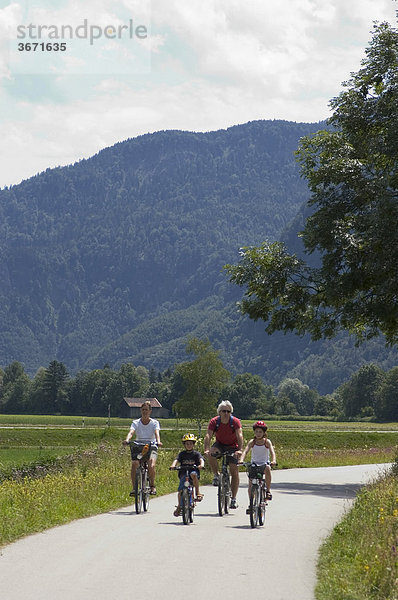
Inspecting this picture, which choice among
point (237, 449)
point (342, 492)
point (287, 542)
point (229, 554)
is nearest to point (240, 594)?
point (229, 554)

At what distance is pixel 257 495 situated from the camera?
46.0 feet

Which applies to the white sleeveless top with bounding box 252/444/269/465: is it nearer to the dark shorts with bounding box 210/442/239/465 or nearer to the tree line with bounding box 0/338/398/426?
the dark shorts with bounding box 210/442/239/465

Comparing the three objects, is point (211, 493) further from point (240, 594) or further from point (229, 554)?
point (240, 594)

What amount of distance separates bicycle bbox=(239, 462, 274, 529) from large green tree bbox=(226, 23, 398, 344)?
10.0 metres

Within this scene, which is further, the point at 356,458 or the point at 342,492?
the point at 356,458

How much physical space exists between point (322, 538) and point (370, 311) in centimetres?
1319

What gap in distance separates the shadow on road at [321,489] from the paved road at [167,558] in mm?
4666

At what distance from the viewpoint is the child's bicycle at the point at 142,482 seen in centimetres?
1567

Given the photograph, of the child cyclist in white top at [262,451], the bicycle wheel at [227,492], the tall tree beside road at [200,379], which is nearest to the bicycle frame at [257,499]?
the child cyclist in white top at [262,451]

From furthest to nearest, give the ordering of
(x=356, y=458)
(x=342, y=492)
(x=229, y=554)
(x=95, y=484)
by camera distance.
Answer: (x=356, y=458) < (x=342, y=492) < (x=95, y=484) < (x=229, y=554)

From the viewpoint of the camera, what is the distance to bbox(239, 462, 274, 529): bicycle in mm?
13867

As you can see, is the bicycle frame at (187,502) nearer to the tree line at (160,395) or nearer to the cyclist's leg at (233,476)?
the cyclist's leg at (233,476)

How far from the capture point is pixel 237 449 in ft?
51.0

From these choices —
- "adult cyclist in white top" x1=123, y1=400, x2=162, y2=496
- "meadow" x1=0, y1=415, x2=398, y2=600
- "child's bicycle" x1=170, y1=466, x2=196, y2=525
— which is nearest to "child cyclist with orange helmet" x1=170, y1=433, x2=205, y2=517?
"child's bicycle" x1=170, y1=466, x2=196, y2=525
